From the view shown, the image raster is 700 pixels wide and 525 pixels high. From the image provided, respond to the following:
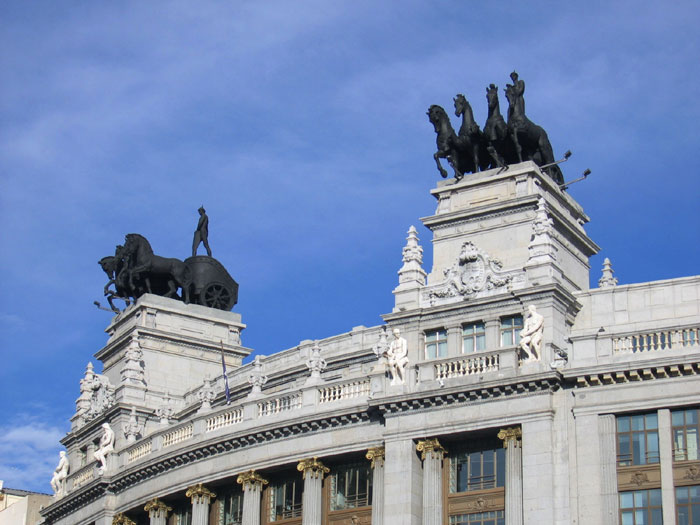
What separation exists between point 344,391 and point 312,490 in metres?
4.78

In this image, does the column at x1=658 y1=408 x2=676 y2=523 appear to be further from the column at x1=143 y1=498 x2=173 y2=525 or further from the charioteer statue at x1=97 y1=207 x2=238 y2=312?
the charioteer statue at x1=97 y1=207 x2=238 y2=312

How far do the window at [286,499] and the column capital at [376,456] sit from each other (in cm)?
529

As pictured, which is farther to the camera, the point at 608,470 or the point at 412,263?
the point at 412,263

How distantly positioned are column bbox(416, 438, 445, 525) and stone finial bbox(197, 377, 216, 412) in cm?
1639

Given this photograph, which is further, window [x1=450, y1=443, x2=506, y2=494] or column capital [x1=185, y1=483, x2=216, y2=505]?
column capital [x1=185, y1=483, x2=216, y2=505]

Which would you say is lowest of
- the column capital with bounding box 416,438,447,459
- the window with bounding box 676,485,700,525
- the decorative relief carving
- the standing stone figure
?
the window with bounding box 676,485,700,525

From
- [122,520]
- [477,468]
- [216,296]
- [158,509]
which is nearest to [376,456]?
[477,468]

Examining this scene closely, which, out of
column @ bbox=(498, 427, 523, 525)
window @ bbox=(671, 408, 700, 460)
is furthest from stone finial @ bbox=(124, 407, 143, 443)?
window @ bbox=(671, 408, 700, 460)

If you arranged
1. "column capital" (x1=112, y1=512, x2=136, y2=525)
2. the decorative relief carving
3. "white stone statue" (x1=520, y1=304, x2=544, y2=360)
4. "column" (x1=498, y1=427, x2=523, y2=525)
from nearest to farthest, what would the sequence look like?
"column" (x1=498, y1=427, x2=523, y2=525) < "white stone statue" (x1=520, y1=304, x2=544, y2=360) < the decorative relief carving < "column capital" (x1=112, y1=512, x2=136, y2=525)

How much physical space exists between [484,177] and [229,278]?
28.8 m

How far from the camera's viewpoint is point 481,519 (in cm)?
6688

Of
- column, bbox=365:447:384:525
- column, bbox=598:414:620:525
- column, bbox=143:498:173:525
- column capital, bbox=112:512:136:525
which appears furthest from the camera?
column capital, bbox=112:512:136:525

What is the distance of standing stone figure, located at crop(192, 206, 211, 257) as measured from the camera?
100438 millimetres

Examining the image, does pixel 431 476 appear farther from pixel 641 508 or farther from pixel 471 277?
pixel 641 508
